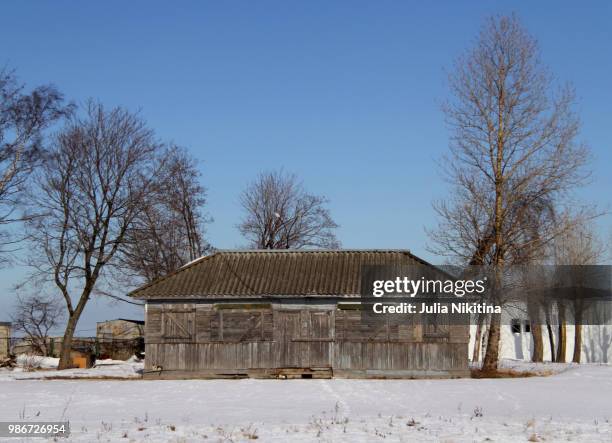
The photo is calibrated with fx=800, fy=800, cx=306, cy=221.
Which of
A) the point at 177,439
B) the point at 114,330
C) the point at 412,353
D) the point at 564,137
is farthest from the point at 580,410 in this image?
the point at 114,330

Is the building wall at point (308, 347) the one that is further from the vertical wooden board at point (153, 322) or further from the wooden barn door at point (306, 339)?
the vertical wooden board at point (153, 322)

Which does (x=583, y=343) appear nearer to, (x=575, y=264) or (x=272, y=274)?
(x=575, y=264)

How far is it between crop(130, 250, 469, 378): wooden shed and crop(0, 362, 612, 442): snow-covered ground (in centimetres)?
155

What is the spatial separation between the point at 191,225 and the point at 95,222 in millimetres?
14104

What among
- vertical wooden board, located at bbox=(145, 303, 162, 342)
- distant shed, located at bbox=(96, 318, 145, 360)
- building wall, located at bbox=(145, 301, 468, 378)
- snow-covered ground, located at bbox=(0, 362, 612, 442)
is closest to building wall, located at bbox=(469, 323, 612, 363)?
distant shed, located at bbox=(96, 318, 145, 360)

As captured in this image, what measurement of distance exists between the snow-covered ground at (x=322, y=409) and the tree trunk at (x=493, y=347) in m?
3.05

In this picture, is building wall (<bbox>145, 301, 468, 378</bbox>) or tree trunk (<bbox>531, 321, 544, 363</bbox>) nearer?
building wall (<bbox>145, 301, 468, 378</bbox>)

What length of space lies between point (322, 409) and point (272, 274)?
14.5m

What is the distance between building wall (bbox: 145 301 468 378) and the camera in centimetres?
3306

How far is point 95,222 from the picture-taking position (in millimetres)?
40156

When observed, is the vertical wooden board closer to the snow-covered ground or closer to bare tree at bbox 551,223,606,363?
the snow-covered ground

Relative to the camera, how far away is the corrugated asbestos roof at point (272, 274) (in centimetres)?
3322

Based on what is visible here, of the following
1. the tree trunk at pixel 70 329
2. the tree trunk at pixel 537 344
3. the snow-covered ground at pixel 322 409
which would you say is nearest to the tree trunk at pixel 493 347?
the snow-covered ground at pixel 322 409

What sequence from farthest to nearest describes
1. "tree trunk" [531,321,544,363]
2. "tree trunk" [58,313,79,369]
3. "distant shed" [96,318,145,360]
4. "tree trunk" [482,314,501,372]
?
"distant shed" [96,318,145,360]
"tree trunk" [531,321,544,363]
"tree trunk" [58,313,79,369]
"tree trunk" [482,314,501,372]
